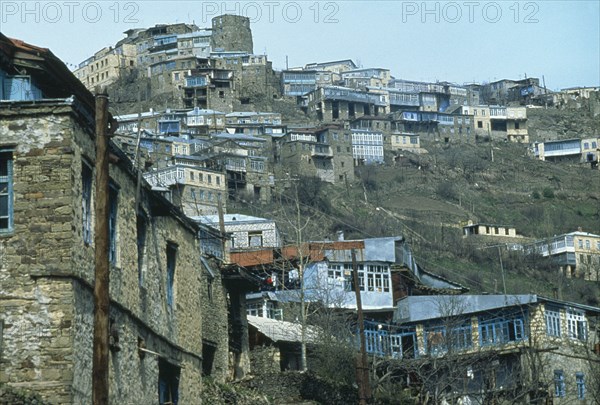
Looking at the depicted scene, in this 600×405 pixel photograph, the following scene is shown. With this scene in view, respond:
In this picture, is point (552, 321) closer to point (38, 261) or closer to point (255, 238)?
point (255, 238)

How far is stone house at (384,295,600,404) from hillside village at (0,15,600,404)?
0.12 metres

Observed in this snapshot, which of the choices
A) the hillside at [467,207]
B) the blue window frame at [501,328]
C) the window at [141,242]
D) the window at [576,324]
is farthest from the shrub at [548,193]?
the window at [141,242]

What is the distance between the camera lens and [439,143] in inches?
6949

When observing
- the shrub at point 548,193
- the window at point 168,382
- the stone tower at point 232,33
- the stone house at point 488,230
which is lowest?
the window at point 168,382

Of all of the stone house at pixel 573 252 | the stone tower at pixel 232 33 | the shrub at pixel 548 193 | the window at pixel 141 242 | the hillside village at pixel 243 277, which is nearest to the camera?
the hillside village at pixel 243 277

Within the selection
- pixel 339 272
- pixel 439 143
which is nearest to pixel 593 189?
pixel 439 143

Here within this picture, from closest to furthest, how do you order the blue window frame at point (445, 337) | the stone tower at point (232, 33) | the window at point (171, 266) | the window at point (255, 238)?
the window at point (171, 266)
the blue window frame at point (445, 337)
the window at point (255, 238)
the stone tower at point (232, 33)

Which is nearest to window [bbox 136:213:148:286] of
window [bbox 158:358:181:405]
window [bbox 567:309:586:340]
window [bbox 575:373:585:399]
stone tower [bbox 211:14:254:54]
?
window [bbox 158:358:181:405]

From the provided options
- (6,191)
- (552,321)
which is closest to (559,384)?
(552,321)

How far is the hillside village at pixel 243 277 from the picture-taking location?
21141mm

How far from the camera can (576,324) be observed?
57.7 m

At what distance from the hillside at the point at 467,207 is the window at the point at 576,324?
116 ft

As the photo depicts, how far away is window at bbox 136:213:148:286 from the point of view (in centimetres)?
2630

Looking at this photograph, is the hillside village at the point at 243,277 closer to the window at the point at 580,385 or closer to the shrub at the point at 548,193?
the window at the point at 580,385
